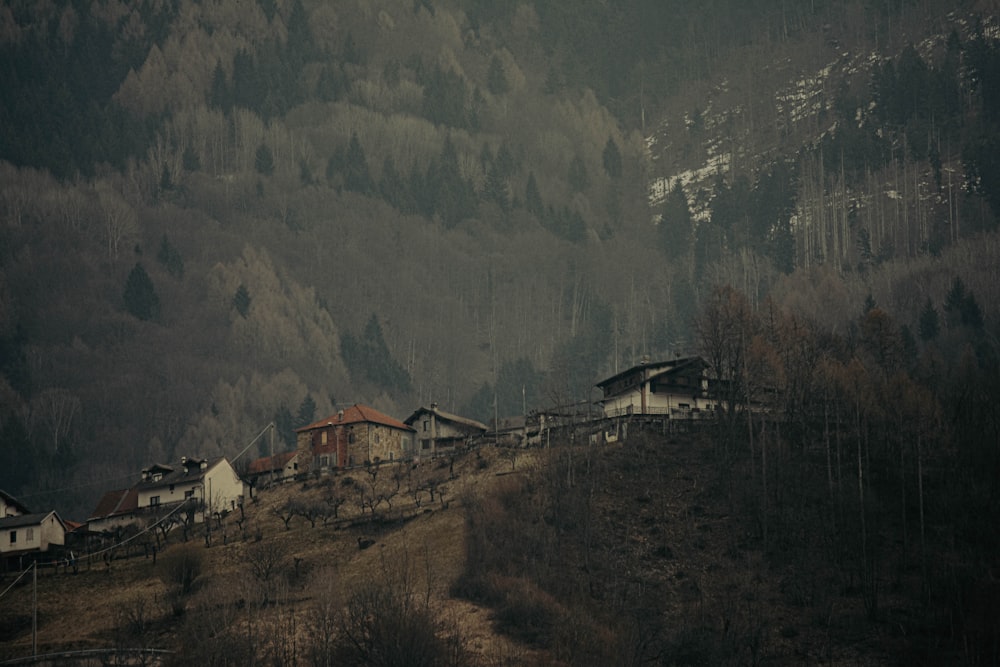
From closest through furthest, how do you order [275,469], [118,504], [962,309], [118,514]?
[118,514] → [118,504] → [275,469] → [962,309]

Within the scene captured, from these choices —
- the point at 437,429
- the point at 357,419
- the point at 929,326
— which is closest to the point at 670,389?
the point at 437,429

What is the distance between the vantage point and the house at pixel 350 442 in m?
121

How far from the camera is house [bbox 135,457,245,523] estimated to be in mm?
115062

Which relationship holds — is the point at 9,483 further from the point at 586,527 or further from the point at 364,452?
the point at 586,527

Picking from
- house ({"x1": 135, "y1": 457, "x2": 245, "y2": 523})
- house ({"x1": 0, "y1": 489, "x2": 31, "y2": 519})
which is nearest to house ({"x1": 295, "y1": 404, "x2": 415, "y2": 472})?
house ({"x1": 135, "y1": 457, "x2": 245, "y2": 523})

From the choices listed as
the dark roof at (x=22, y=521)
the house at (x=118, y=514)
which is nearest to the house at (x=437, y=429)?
the house at (x=118, y=514)

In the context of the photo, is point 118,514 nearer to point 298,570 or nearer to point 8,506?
point 8,506

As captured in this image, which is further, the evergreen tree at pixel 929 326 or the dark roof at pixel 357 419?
the evergreen tree at pixel 929 326

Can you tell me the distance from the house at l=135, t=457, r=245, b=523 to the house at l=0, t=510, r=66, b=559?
344 inches

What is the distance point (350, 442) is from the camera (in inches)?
4798

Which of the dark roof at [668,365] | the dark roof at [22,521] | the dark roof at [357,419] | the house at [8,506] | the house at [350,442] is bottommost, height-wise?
the dark roof at [22,521]

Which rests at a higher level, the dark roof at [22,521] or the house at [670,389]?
the house at [670,389]

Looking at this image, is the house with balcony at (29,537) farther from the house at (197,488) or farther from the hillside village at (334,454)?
the house at (197,488)

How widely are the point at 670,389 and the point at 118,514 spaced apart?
52.2 metres
